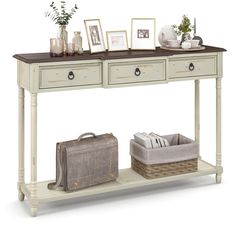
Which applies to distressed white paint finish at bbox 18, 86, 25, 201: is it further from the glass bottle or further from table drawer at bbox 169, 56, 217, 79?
table drawer at bbox 169, 56, 217, 79

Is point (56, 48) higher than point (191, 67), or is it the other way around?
point (56, 48)

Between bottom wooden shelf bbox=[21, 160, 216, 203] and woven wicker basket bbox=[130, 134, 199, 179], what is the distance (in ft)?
0.15

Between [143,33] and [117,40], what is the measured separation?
24 centimetres

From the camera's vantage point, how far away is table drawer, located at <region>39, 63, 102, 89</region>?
14.9 ft

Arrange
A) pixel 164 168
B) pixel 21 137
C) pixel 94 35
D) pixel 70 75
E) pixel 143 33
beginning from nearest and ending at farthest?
1. pixel 70 75
2. pixel 94 35
3. pixel 21 137
4. pixel 143 33
5. pixel 164 168

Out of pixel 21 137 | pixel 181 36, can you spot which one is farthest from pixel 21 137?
pixel 181 36

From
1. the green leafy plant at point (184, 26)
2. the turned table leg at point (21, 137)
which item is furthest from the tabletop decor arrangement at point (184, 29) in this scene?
the turned table leg at point (21, 137)

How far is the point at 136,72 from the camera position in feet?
15.9

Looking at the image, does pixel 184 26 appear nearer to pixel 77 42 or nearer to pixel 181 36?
pixel 181 36

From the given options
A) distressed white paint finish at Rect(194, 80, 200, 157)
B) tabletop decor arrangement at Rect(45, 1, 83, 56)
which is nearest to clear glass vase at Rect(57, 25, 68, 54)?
tabletop decor arrangement at Rect(45, 1, 83, 56)

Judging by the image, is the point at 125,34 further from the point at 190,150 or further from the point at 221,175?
the point at 221,175

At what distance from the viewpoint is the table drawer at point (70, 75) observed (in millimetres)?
4531

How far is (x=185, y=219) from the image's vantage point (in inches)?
181

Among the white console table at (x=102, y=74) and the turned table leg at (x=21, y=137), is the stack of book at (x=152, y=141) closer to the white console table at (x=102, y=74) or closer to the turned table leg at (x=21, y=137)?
the white console table at (x=102, y=74)
